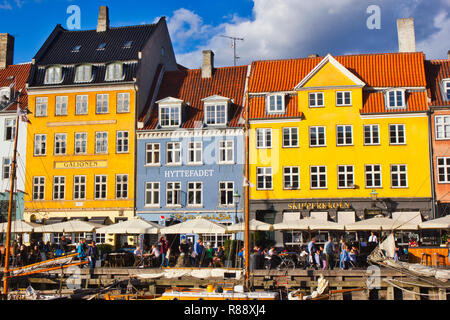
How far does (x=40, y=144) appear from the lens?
37531 mm

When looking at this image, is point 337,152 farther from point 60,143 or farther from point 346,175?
point 60,143

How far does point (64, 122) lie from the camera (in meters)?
37.3

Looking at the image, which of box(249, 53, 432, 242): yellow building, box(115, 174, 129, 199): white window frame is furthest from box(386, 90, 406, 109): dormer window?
box(115, 174, 129, 199): white window frame

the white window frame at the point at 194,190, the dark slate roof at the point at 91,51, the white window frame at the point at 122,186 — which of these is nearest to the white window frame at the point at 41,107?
the dark slate roof at the point at 91,51

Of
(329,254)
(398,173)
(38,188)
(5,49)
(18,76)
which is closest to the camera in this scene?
(329,254)

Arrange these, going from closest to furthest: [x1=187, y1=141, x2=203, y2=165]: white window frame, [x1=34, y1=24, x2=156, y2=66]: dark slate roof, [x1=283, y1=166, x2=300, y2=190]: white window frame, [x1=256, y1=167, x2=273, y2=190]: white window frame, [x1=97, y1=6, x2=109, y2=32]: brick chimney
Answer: [x1=283, y1=166, x2=300, y2=190]: white window frame
[x1=256, y1=167, x2=273, y2=190]: white window frame
[x1=187, y1=141, x2=203, y2=165]: white window frame
[x1=34, y1=24, x2=156, y2=66]: dark slate roof
[x1=97, y1=6, x2=109, y2=32]: brick chimney

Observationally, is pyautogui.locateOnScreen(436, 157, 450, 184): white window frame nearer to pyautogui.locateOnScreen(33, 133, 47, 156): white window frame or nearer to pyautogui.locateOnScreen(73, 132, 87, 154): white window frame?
pyautogui.locateOnScreen(73, 132, 87, 154): white window frame

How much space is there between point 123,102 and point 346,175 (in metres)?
15.2

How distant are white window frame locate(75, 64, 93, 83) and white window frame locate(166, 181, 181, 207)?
9.10 meters

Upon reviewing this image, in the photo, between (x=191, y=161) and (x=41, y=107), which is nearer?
(x=191, y=161)

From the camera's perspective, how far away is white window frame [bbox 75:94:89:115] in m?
37.2

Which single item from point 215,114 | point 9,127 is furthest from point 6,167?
point 215,114
